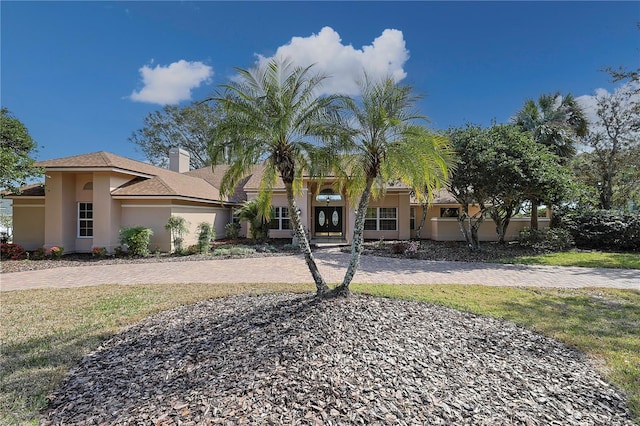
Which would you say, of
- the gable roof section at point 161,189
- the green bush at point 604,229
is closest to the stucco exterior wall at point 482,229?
the green bush at point 604,229

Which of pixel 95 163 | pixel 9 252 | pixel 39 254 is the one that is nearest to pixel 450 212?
pixel 95 163

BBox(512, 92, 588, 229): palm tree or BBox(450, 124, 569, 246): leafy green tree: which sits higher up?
BBox(512, 92, 588, 229): palm tree

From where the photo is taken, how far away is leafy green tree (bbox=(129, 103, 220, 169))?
35.7 metres

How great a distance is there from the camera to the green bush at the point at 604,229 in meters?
17.0

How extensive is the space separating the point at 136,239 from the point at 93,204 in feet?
11.6

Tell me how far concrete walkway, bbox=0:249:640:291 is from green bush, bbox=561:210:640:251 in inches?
263

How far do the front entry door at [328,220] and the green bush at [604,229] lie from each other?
14617mm

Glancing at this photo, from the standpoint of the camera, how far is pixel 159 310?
23.0ft

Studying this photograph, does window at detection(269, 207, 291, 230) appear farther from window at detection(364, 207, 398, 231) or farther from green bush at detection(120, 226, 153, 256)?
green bush at detection(120, 226, 153, 256)

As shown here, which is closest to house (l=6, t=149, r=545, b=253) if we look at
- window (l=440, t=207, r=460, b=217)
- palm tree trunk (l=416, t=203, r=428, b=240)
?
palm tree trunk (l=416, t=203, r=428, b=240)

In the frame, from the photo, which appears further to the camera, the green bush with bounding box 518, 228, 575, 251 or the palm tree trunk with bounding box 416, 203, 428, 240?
the palm tree trunk with bounding box 416, 203, 428, 240

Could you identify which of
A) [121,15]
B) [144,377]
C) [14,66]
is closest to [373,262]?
[144,377]

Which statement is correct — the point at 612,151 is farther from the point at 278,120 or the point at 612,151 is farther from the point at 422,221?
the point at 278,120

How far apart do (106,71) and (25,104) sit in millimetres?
4422
